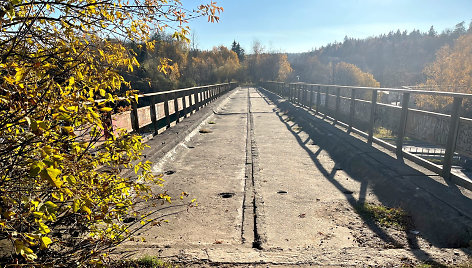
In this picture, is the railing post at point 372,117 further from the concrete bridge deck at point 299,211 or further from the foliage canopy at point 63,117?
the foliage canopy at point 63,117

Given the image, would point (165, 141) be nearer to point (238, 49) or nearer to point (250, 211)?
point (250, 211)

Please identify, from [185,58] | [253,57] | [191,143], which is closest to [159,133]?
[191,143]

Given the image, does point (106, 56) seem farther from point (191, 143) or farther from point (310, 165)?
point (191, 143)

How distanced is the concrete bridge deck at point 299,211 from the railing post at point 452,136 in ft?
0.68

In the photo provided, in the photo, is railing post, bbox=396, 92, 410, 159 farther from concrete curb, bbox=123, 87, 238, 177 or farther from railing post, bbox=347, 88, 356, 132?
concrete curb, bbox=123, 87, 238, 177

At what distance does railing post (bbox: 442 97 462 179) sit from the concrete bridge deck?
209 mm

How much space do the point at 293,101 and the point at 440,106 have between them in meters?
40.5

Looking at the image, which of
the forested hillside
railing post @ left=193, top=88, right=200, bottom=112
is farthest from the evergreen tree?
railing post @ left=193, top=88, right=200, bottom=112

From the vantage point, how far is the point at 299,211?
11.9ft

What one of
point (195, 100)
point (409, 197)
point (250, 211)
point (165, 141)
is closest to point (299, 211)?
point (250, 211)

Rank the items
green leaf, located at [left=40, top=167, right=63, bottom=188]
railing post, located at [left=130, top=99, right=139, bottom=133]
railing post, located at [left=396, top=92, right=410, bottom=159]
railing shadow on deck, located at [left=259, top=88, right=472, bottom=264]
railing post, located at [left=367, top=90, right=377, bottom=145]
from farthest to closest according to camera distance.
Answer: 1. railing post, located at [left=367, top=90, right=377, bottom=145]
2. railing post, located at [left=130, top=99, right=139, bottom=133]
3. railing post, located at [left=396, top=92, right=410, bottom=159]
4. railing shadow on deck, located at [left=259, top=88, right=472, bottom=264]
5. green leaf, located at [left=40, top=167, right=63, bottom=188]

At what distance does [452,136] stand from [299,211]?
8.43 feet

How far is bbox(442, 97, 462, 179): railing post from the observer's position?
407 centimetres

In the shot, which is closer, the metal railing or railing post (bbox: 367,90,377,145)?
the metal railing
